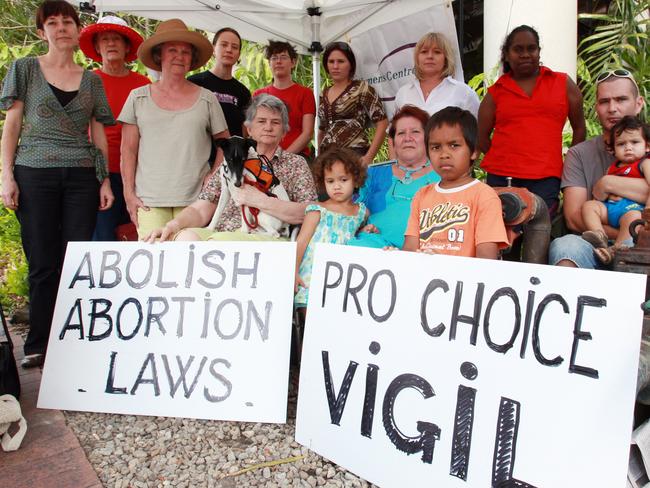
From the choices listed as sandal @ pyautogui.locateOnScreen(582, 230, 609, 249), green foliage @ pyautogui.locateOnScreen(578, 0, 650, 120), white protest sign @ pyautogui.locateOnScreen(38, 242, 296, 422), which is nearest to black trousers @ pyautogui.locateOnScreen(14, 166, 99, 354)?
white protest sign @ pyautogui.locateOnScreen(38, 242, 296, 422)

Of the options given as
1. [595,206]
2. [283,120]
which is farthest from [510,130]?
[283,120]

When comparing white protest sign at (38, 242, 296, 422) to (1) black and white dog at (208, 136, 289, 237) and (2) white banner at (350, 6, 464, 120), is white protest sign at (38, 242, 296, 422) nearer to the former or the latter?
(1) black and white dog at (208, 136, 289, 237)

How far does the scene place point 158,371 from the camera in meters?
2.36

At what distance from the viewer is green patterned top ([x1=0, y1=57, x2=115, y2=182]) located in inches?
111

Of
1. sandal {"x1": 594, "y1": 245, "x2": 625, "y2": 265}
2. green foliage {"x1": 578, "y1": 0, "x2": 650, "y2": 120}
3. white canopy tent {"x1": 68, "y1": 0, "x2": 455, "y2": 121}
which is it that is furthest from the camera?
green foliage {"x1": 578, "y1": 0, "x2": 650, "y2": 120}

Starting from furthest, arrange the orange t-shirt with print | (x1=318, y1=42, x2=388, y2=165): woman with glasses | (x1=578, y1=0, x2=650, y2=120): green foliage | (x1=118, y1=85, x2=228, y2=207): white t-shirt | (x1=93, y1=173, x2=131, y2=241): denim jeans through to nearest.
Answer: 1. (x1=578, y1=0, x2=650, y2=120): green foliage
2. (x1=318, y1=42, x2=388, y2=165): woman with glasses
3. (x1=93, y1=173, x2=131, y2=241): denim jeans
4. (x1=118, y1=85, x2=228, y2=207): white t-shirt
5. the orange t-shirt with print

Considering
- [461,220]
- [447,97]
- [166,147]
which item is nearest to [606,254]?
[461,220]

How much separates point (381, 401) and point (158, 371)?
1.12m

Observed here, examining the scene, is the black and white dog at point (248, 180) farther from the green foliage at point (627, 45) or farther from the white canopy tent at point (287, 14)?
the green foliage at point (627, 45)

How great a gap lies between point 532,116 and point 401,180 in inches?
36.2

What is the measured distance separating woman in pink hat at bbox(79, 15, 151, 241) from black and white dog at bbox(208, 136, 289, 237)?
1052mm

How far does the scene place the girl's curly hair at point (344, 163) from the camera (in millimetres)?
2783

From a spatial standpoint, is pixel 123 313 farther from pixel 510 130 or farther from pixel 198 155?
pixel 510 130

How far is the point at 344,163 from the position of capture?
109 inches
